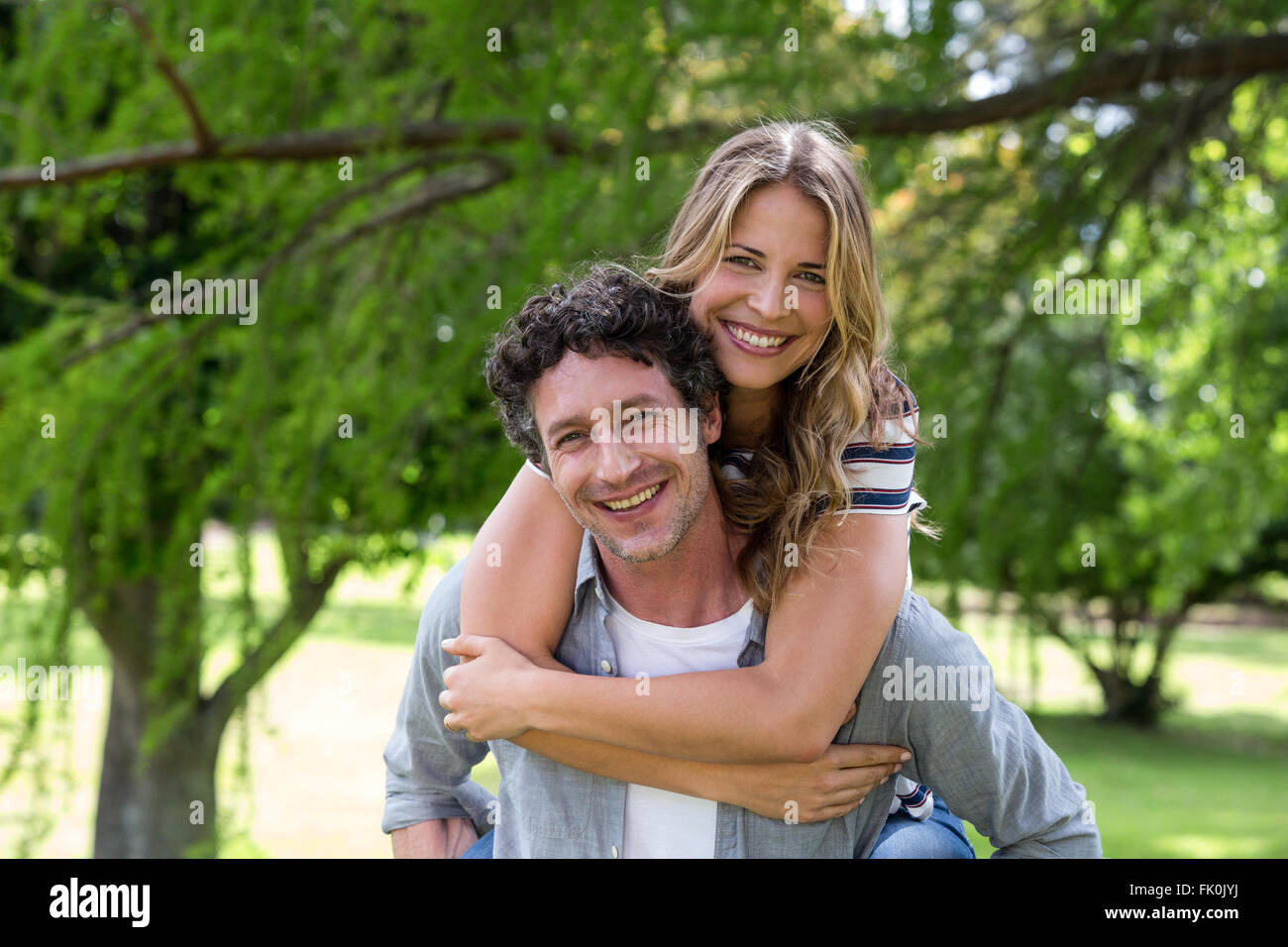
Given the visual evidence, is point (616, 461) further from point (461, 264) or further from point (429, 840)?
point (461, 264)

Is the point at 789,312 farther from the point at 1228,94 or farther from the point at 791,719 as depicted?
the point at 1228,94

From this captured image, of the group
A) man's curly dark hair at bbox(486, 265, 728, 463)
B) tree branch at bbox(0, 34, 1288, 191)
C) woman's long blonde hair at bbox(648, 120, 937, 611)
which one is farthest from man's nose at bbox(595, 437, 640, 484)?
Result: tree branch at bbox(0, 34, 1288, 191)

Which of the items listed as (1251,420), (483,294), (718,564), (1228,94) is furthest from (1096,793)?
(718,564)

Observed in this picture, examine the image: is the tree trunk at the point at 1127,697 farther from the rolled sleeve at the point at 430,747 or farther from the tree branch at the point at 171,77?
the rolled sleeve at the point at 430,747

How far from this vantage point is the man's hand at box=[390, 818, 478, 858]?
74.4 inches

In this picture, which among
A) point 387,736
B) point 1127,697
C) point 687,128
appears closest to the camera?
point 687,128

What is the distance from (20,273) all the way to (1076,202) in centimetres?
404

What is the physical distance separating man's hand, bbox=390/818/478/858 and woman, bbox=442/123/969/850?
0.30 metres

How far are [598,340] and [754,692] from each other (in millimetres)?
Result: 499

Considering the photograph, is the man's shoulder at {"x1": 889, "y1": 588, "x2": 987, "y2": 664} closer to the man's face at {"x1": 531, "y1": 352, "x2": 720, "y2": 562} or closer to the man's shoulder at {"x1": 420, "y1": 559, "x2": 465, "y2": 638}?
the man's face at {"x1": 531, "y1": 352, "x2": 720, "y2": 562}

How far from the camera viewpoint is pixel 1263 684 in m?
15.2

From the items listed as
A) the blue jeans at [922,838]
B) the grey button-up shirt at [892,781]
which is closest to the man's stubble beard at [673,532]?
the grey button-up shirt at [892,781]

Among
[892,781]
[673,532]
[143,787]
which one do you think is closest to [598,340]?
[673,532]

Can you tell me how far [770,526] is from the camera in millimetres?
1756
